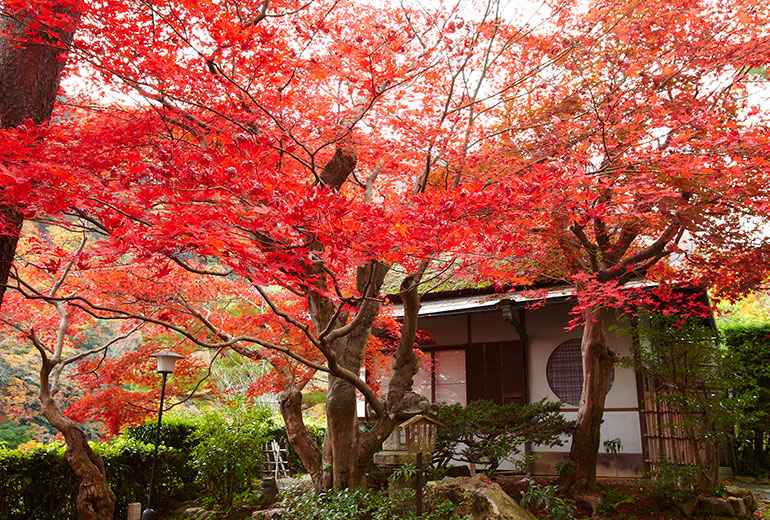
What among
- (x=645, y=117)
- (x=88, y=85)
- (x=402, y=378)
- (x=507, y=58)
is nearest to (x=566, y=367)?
(x=402, y=378)

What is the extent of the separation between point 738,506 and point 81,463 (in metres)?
7.69

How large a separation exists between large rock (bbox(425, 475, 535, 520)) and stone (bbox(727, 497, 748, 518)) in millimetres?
2958

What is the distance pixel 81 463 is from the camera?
6.29 metres

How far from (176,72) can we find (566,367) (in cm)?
739

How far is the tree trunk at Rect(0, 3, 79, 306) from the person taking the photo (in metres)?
3.85

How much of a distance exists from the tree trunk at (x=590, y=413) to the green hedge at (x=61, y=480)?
620 cm

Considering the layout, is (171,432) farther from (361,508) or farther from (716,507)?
(716,507)

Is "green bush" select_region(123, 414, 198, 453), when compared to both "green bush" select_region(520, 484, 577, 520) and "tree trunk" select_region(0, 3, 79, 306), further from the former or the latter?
"tree trunk" select_region(0, 3, 79, 306)

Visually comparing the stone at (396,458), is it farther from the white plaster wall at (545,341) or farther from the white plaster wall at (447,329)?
the white plaster wall at (447,329)

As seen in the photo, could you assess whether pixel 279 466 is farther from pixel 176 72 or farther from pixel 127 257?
pixel 176 72

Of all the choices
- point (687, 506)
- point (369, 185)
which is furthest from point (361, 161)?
point (687, 506)

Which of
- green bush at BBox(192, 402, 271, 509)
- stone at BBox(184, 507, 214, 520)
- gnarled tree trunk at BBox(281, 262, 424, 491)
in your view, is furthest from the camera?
green bush at BBox(192, 402, 271, 509)

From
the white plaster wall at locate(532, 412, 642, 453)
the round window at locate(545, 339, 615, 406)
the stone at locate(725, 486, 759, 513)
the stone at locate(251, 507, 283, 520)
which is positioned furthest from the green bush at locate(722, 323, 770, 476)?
the stone at locate(251, 507, 283, 520)

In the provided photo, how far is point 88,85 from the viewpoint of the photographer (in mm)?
6008
